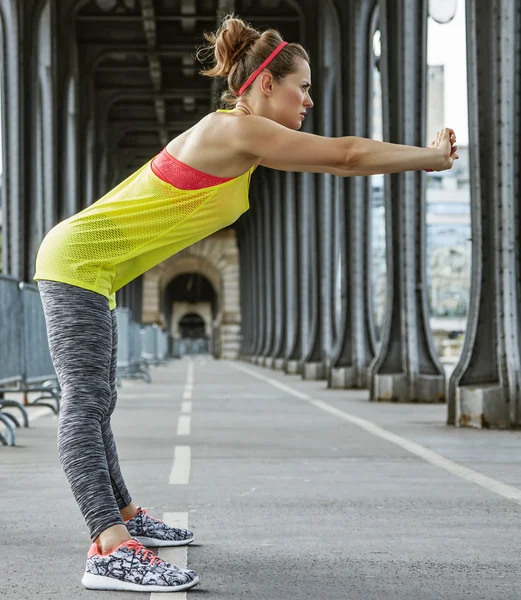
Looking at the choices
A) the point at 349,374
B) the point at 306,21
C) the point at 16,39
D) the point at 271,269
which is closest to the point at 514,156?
the point at 349,374

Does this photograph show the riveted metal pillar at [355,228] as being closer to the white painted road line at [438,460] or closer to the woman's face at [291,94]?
the white painted road line at [438,460]

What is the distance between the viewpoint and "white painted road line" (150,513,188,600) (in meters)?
3.97

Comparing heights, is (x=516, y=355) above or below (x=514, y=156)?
below

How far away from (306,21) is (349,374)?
490 inches

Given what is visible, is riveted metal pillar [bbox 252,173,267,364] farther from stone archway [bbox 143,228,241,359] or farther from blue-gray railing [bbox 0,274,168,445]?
blue-gray railing [bbox 0,274,168,445]

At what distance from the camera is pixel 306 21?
32.0 metres

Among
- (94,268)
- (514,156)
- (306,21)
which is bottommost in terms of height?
(94,268)

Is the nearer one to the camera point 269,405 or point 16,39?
point 269,405

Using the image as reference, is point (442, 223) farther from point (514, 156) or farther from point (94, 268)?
point (94, 268)

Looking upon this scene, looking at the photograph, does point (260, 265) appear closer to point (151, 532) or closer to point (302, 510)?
point (302, 510)

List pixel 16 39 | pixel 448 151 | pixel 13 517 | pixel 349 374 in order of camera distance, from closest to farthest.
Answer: pixel 448 151
pixel 13 517
pixel 349 374
pixel 16 39

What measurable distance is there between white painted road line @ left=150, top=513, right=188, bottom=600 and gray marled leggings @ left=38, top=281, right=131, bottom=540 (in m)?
0.31

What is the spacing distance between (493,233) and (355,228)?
1210 centimetres

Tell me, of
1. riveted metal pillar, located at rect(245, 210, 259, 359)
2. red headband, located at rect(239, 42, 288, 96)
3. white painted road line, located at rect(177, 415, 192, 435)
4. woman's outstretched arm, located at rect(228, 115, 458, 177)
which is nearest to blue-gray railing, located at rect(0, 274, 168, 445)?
white painted road line, located at rect(177, 415, 192, 435)
